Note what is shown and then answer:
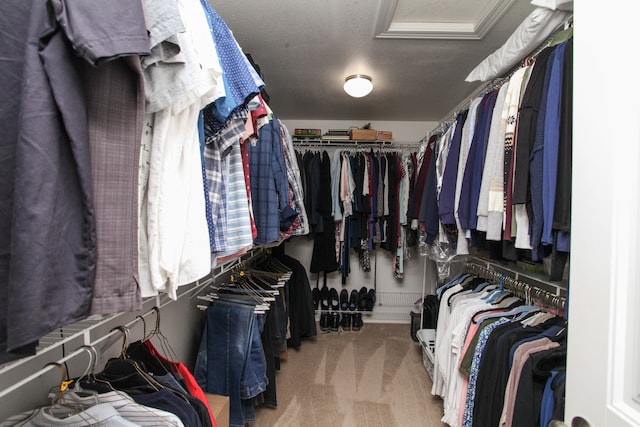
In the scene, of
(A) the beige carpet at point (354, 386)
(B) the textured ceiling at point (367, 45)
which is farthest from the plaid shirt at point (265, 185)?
(A) the beige carpet at point (354, 386)

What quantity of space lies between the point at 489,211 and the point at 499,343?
1.72ft

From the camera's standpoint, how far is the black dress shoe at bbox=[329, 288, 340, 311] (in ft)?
10.3

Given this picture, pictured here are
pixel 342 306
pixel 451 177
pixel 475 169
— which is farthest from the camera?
pixel 342 306

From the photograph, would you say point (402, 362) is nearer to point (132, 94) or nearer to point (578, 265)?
point (578, 265)

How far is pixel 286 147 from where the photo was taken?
5.88 feet

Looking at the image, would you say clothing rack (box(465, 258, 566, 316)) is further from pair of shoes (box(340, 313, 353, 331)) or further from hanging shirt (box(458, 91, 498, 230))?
pair of shoes (box(340, 313, 353, 331))

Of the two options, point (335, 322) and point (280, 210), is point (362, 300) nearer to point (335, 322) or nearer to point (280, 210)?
point (335, 322)

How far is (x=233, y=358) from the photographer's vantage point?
1.42m

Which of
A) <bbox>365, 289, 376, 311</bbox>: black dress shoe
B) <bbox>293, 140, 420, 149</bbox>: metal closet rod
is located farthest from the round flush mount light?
<bbox>365, 289, 376, 311</bbox>: black dress shoe

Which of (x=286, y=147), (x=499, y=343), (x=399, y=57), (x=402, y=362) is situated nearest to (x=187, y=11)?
(x=286, y=147)

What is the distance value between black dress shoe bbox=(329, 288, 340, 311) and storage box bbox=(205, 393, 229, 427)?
1.90 meters

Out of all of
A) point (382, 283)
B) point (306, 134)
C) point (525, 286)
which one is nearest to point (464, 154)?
point (525, 286)

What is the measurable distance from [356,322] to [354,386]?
1.00 metres

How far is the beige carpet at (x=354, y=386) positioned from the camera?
1.70m
